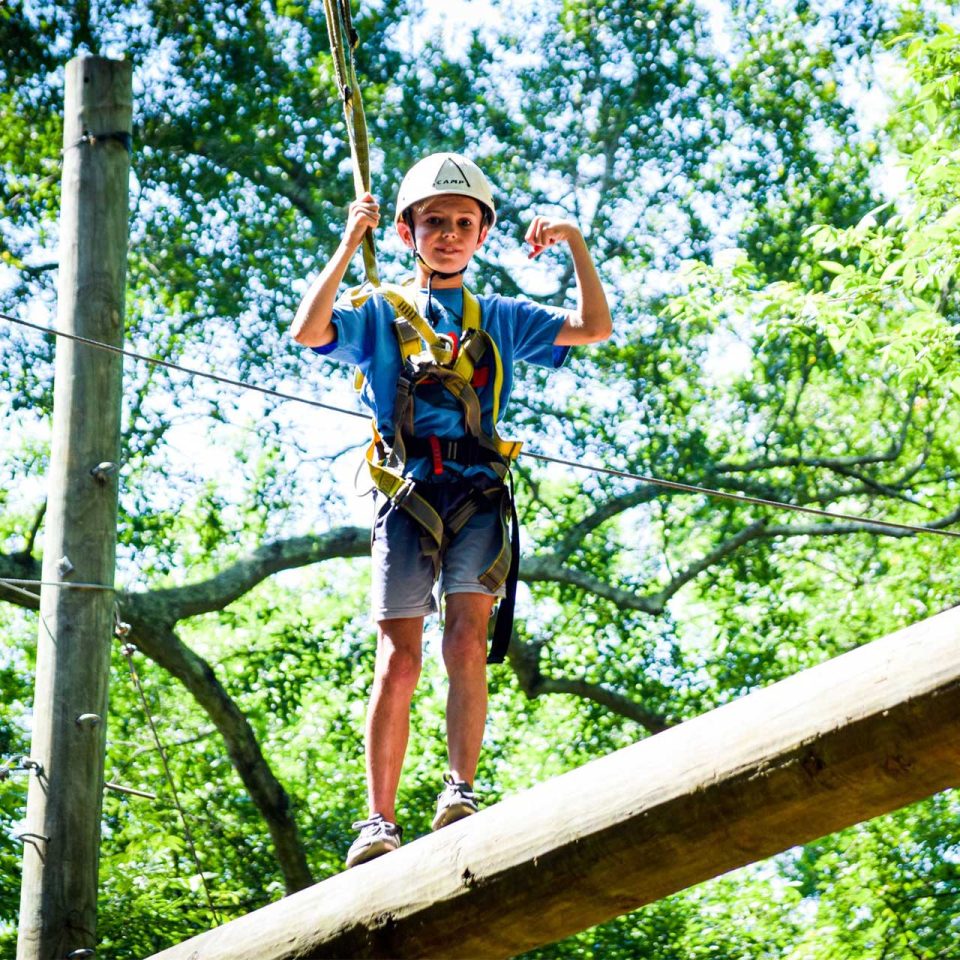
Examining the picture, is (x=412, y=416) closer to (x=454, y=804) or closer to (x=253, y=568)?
(x=454, y=804)

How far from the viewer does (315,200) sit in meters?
11.1

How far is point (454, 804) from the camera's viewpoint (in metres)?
2.91

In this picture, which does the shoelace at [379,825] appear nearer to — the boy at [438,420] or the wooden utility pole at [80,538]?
the boy at [438,420]

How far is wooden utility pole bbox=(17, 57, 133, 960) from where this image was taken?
3830mm

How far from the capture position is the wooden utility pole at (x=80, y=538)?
12.6ft

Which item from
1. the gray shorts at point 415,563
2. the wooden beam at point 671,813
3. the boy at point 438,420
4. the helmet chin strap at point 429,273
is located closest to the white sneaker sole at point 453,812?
the boy at point 438,420

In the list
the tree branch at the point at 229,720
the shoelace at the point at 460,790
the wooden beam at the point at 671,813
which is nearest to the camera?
the wooden beam at the point at 671,813

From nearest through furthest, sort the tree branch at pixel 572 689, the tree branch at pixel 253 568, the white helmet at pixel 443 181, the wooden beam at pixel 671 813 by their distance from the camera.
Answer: the wooden beam at pixel 671 813 → the white helmet at pixel 443 181 → the tree branch at pixel 253 568 → the tree branch at pixel 572 689

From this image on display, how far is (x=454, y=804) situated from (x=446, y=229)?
4.12 ft

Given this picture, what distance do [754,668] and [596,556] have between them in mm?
1372

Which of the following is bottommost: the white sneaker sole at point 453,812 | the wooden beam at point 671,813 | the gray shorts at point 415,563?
the wooden beam at point 671,813

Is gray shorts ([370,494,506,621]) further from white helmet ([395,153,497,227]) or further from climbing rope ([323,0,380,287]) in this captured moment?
white helmet ([395,153,497,227])

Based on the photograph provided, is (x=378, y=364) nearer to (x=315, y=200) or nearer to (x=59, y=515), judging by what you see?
(x=59, y=515)

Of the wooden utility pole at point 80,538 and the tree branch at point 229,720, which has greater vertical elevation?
the tree branch at point 229,720
